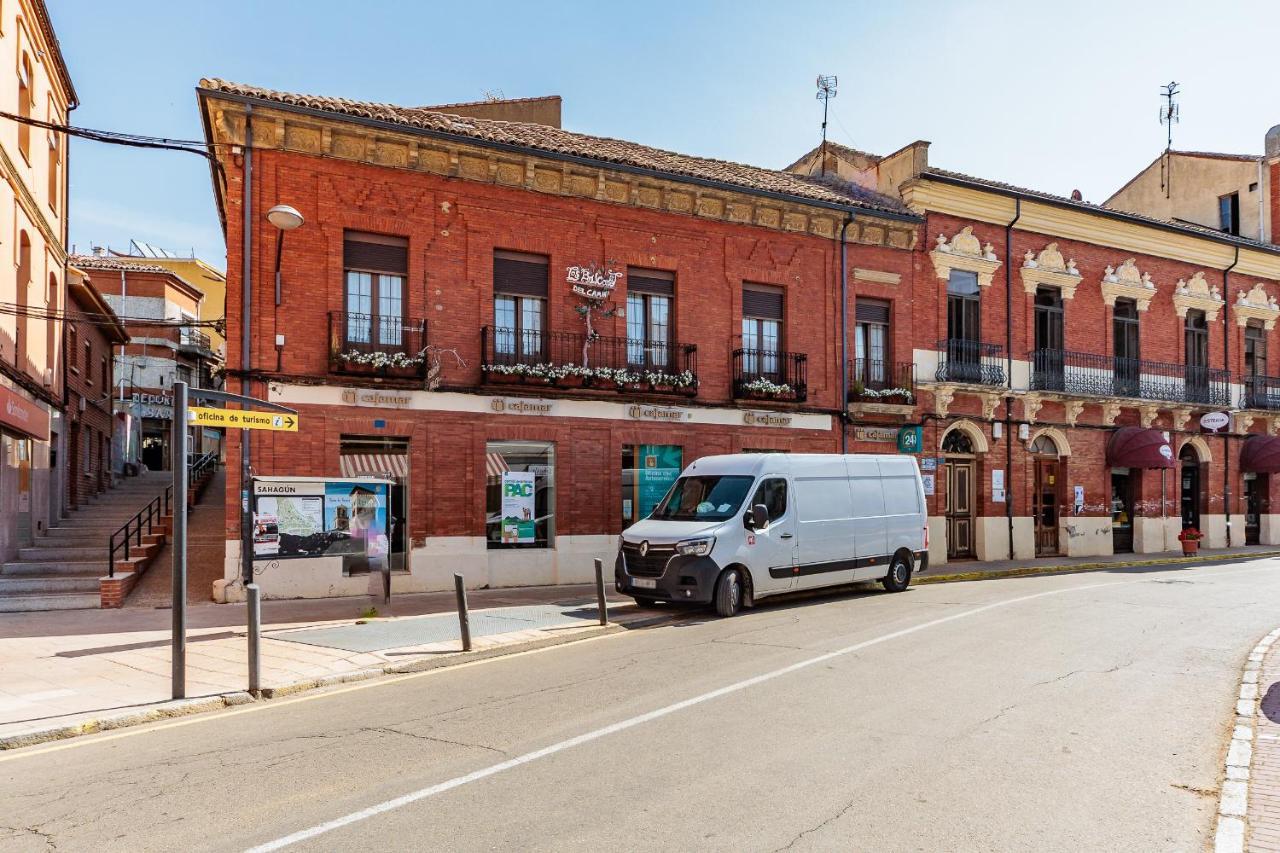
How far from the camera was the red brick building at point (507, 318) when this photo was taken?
15.2 meters

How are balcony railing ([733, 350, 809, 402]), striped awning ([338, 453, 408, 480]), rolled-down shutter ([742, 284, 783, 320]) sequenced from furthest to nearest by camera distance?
Answer: rolled-down shutter ([742, 284, 783, 320]) < balcony railing ([733, 350, 809, 402]) < striped awning ([338, 453, 408, 480])

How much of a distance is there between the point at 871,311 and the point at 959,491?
17.9 feet

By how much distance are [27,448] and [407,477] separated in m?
7.61

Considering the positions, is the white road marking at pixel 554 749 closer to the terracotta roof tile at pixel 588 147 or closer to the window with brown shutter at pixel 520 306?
the window with brown shutter at pixel 520 306

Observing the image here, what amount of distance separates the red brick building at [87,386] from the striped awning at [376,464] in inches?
368

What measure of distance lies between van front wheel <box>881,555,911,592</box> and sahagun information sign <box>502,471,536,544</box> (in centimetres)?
674

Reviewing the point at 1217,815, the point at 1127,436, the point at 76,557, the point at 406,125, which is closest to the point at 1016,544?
the point at 1127,436

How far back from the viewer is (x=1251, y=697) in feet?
25.9

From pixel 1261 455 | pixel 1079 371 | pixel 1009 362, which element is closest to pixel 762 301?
pixel 1009 362

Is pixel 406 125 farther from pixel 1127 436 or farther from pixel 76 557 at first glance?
pixel 1127 436

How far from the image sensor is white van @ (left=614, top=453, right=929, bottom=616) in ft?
42.9

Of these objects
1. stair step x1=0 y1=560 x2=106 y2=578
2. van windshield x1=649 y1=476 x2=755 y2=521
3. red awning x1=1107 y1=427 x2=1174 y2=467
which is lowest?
stair step x1=0 y1=560 x2=106 y2=578

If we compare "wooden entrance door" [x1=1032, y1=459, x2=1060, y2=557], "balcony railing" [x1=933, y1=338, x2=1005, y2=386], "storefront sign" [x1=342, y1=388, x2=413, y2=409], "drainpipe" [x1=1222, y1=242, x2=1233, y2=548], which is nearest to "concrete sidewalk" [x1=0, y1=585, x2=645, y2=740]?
"storefront sign" [x1=342, y1=388, x2=413, y2=409]

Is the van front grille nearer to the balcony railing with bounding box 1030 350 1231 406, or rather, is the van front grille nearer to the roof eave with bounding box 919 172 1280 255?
the roof eave with bounding box 919 172 1280 255
